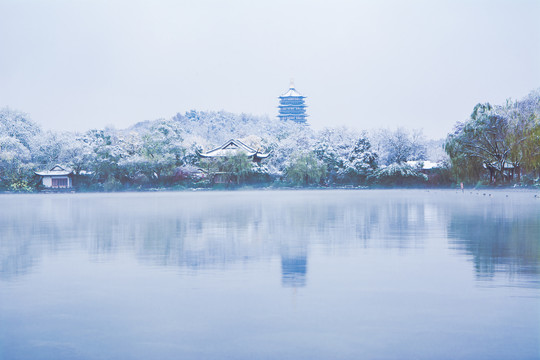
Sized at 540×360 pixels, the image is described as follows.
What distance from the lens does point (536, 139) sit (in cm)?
2145

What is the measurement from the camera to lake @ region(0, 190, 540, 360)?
8.31 feet

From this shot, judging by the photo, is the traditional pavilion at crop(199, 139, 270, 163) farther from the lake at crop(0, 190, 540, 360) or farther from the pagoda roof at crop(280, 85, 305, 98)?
the pagoda roof at crop(280, 85, 305, 98)

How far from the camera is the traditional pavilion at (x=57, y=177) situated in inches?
1383

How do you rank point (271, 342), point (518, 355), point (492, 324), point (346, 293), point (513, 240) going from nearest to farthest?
point (518, 355), point (271, 342), point (492, 324), point (346, 293), point (513, 240)

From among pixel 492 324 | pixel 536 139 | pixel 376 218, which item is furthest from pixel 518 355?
pixel 536 139

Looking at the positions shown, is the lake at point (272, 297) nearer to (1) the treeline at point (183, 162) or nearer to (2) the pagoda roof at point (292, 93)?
(1) the treeline at point (183, 162)

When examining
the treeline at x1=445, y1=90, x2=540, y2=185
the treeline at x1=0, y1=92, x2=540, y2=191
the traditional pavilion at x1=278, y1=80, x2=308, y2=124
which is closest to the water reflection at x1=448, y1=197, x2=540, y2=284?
the treeline at x1=445, y1=90, x2=540, y2=185

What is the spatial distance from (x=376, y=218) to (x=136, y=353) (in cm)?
816

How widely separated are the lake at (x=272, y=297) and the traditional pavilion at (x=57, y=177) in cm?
2948

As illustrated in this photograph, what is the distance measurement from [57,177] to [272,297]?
1357 inches

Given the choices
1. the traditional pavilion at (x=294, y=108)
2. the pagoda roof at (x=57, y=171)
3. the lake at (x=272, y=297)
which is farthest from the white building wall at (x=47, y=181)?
the traditional pavilion at (x=294, y=108)

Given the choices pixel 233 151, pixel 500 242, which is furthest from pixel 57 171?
pixel 500 242

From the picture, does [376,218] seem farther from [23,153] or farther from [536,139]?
[23,153]

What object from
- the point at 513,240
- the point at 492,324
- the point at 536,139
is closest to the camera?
the point at 492,324
